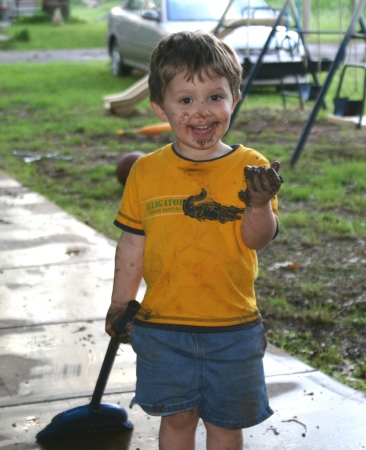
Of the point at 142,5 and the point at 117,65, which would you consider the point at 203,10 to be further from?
the point at 117,65

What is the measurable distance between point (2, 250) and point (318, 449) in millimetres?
3241

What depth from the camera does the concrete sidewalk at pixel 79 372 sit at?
129 inches

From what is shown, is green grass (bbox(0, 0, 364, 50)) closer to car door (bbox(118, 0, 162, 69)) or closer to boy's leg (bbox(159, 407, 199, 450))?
car door (bbox(118, 0, 162, 69))

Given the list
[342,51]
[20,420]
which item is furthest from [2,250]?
[342,51]

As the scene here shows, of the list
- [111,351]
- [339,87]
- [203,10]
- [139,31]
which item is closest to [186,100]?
[111,351]

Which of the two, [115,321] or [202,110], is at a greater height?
[202,110]

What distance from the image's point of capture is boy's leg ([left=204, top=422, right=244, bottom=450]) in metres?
2.74

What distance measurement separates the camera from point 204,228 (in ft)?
8.74

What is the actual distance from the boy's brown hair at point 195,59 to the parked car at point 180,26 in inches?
343

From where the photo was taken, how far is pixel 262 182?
8.04ft

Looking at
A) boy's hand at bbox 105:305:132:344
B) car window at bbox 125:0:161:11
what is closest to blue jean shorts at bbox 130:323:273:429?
boy's hand at bbox 105:305:132:344

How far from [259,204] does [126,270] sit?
0.58m

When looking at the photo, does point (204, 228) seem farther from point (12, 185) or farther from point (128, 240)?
point (12, 185)

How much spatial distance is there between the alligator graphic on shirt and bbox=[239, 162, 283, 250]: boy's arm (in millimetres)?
45
